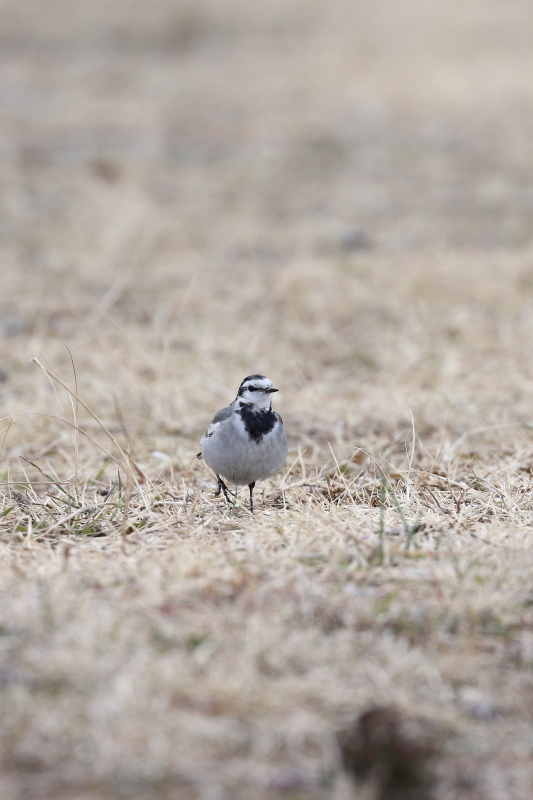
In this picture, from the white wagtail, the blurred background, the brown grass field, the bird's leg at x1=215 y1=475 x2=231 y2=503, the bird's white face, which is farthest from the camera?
the blurred background

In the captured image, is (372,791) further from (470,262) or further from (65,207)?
(65,207)

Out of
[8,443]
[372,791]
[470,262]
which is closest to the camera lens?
[372,791]

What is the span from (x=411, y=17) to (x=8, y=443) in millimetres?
21008

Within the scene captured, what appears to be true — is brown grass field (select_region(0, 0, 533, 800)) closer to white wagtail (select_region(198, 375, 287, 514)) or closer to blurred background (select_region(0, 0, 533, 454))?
blurred background (select_region(0, 0, 533, 454))

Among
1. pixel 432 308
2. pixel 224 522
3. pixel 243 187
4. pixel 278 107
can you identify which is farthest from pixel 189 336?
pixel 278 107

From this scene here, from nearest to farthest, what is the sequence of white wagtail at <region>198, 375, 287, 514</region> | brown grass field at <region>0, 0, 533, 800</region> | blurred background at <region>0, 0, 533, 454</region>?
→ brown grass field at <region>0, 0, 533, 800</region>
white wagtail at <region>198, 375, 287, 514</region>
blurred background at <region>0, 0, 533, 454</region>

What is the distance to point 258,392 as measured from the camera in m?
4.86

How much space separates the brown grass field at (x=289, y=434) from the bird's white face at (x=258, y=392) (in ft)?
1.69

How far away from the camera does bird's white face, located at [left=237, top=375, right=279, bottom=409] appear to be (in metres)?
4.84

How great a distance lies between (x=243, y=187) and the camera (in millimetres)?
12859

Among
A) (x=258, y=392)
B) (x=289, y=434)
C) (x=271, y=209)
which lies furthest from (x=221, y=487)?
(x=271, y=209)

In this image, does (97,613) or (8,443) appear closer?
(97,613)

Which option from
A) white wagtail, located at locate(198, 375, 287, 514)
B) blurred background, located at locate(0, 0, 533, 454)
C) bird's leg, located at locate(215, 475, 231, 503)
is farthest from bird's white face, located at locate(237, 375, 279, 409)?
blurred background, located at locate(0, 0, 533, 454)

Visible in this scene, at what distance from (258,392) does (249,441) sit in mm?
363
